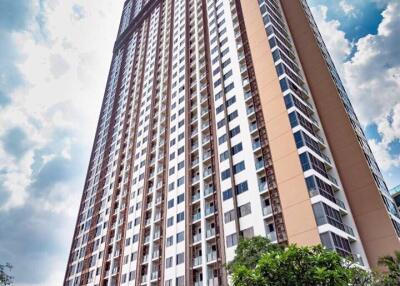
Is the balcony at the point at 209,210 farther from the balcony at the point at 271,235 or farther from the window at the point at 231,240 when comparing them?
the balcony at the point at 271,235

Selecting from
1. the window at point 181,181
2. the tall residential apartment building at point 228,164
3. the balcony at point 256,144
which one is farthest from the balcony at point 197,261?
the balcony at point 256,144

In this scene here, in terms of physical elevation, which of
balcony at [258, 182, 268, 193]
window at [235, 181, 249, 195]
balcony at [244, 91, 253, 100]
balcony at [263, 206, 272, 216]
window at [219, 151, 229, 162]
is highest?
balcony at [244, 91, 253, 100]

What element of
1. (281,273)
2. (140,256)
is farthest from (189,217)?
(281,273)

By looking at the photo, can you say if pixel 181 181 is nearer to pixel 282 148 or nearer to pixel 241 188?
pixel 241 188

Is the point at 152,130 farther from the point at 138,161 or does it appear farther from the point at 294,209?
the point at 294,209

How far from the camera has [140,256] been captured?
4841cm

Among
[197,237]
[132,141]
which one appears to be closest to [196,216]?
[197,237]

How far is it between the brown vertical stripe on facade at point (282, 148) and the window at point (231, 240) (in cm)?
693

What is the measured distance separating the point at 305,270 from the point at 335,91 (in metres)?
32.2

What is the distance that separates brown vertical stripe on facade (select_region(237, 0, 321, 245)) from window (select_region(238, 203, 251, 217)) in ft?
15.1

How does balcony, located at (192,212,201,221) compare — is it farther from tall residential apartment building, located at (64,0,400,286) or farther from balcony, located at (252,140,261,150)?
balcony, located at (252,140,261,150)

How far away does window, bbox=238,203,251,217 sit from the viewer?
37594mm

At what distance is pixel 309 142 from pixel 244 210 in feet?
36.9

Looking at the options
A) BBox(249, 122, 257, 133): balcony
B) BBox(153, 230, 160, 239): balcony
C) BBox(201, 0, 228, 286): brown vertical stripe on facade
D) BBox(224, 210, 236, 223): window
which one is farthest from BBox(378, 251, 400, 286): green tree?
BBox(153, 230, 160, 239): balcony
